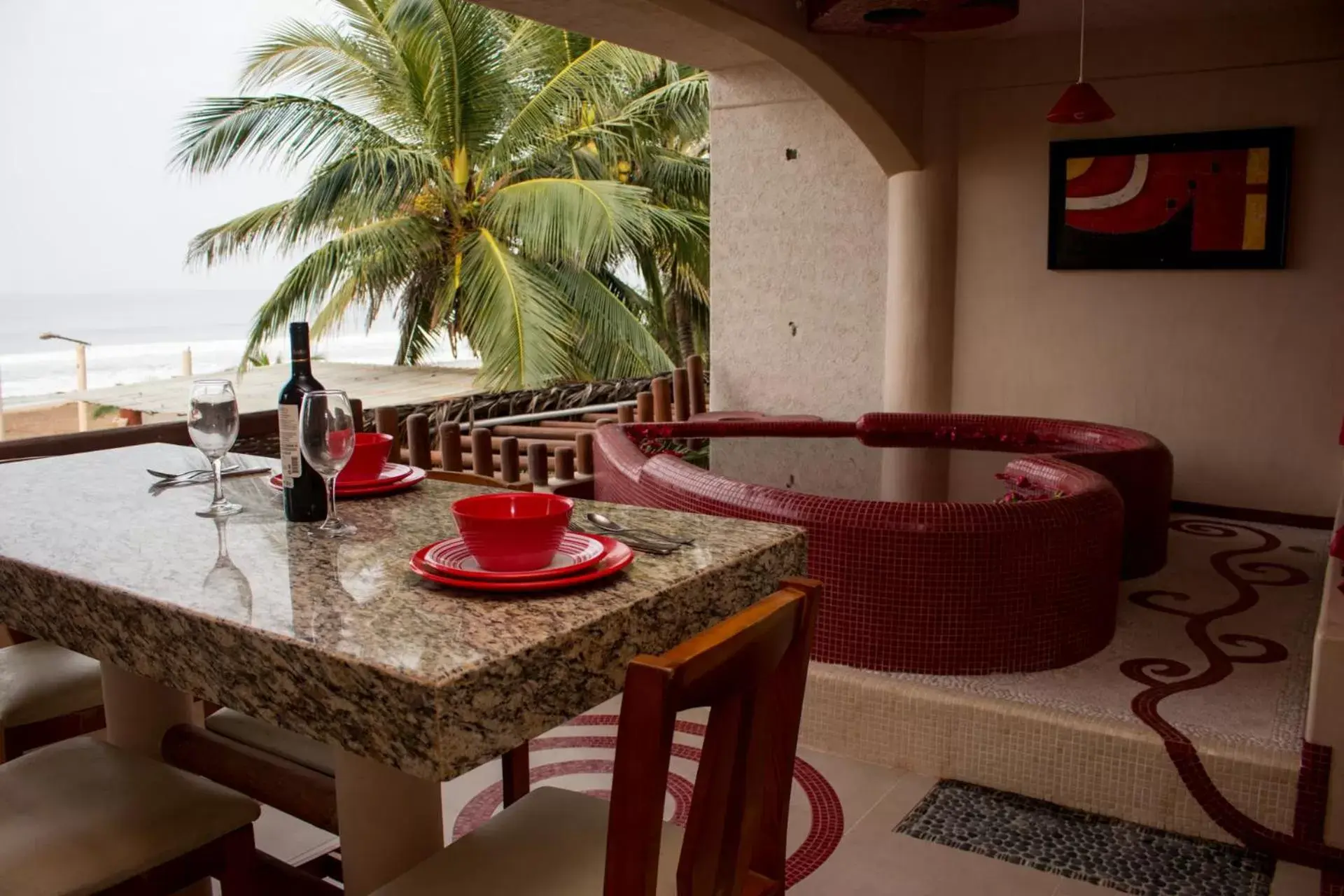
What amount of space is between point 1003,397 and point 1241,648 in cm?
314

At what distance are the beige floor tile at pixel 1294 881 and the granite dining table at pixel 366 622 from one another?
5.14 feet

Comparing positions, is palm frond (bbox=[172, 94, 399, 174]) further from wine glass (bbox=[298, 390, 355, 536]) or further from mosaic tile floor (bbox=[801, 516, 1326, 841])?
wine glass (bbox=[298, 390, 355, 536])

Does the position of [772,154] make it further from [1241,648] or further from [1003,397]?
[1241,648]

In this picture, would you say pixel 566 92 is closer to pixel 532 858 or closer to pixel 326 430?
pixel 326 430

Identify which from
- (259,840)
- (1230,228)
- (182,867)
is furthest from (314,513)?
(1230,228)

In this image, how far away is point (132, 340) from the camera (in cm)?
3095

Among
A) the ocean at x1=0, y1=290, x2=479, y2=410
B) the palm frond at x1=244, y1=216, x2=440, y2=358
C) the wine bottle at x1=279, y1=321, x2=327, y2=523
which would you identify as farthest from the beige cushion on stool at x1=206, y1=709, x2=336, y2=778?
the ocean at x1=0, y1=290, x2=479, y2=410

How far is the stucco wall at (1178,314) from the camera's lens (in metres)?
5.33

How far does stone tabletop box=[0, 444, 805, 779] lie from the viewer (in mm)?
1000

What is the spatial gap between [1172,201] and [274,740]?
5.30 metres

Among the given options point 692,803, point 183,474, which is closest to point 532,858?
point 692,803

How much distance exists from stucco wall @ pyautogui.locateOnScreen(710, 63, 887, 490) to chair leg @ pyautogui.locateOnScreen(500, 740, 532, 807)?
5.02 metres

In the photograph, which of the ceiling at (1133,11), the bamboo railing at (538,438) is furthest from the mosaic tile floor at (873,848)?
the ceiling at (1133,11)

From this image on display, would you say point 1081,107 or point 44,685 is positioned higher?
point 1081,107
